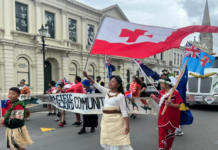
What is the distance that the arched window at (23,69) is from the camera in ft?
54.7

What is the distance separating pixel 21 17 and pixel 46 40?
289 centimetres

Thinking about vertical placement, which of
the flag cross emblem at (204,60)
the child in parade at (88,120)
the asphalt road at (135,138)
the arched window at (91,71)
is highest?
the flag cross emblem at (204,60)

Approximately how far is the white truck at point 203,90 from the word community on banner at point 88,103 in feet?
20.8

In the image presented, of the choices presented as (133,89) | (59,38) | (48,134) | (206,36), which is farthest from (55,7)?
(206,36)

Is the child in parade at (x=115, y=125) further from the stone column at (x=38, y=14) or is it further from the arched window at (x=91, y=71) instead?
the arched window at (x=91, y=71)

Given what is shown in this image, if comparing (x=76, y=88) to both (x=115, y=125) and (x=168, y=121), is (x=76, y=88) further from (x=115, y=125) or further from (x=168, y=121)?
(x=168, y=121)

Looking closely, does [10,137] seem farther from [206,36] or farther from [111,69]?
[206,36]

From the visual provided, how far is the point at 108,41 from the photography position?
431cm

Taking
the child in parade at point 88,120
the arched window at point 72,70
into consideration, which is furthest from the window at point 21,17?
the child in parade at point 88,120

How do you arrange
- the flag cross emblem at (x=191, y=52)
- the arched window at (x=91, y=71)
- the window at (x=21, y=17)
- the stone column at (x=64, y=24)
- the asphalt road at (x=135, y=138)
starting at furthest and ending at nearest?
the arched window at (x=91, y=71), the stone column at (x=64, y=24), the window at (x=21, y=17), the flag cross emblem at (x=191, y=52), the asphalt road at (x=135, y=138)

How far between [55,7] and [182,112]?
59.2 ft

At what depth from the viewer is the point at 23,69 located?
17.0 m

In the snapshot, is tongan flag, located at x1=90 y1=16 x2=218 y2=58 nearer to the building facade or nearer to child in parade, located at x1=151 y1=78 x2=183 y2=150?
child in parade, located at x1=151 y1=78 x2=183 y2=150

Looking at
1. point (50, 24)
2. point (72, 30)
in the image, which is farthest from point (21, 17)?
point (72, 30)
